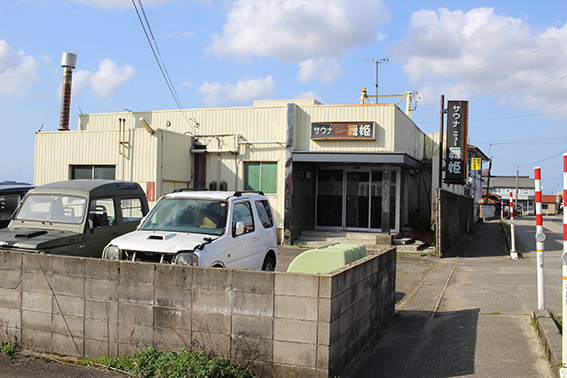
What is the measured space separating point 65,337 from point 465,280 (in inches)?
375

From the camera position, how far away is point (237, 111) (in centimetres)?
1995

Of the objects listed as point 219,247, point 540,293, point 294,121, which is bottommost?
point 540,293

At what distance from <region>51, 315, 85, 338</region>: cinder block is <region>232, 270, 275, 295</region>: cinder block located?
203cm

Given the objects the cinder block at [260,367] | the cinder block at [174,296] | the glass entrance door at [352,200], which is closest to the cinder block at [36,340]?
the cinder block at [174,296]

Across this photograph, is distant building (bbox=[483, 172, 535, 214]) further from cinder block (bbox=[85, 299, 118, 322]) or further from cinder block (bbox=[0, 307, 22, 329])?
cinder block (bbox=[0, 307, 22, 329])

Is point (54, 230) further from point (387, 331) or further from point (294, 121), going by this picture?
point (294, 121)

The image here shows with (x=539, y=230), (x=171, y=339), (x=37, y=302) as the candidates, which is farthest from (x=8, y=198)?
(x=539, y=230)

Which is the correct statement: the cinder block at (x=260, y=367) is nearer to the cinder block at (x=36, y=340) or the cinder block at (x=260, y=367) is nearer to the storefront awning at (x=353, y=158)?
the cinder block at (x=36, y=340)

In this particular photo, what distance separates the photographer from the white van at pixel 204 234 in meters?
6.71

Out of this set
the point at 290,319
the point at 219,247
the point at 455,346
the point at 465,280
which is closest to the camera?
the point at 290,319

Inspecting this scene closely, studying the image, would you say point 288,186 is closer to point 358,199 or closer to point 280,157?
point 280,157

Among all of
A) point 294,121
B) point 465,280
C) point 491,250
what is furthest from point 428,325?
point 491,250

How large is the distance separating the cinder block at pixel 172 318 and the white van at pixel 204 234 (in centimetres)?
109

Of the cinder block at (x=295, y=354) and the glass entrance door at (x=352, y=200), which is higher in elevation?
the glass entrance door at (x=352, y=200)
